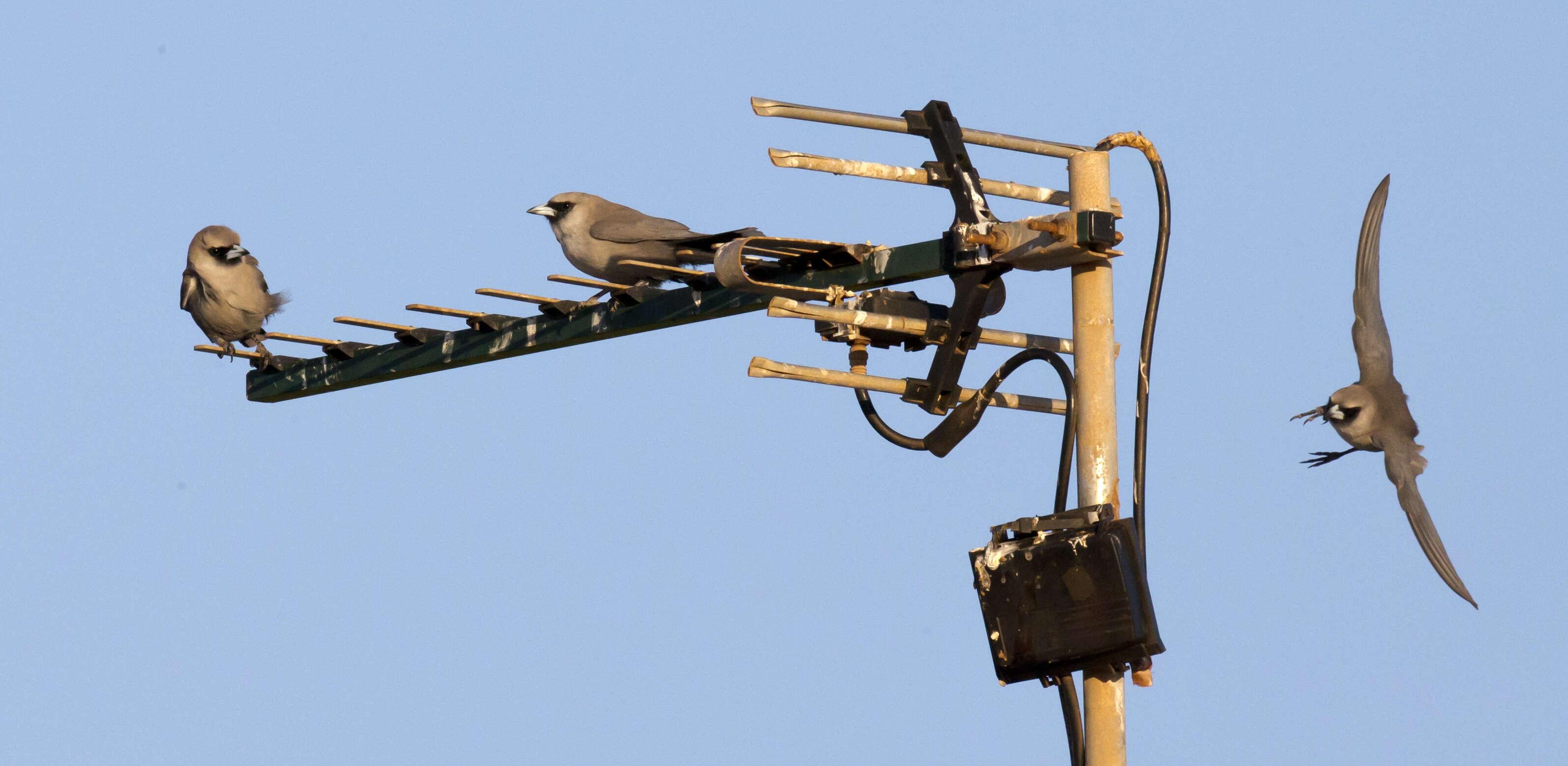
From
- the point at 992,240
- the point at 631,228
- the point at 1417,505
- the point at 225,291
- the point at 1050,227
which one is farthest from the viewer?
the point at 225,291

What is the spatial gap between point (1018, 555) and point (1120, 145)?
121cm

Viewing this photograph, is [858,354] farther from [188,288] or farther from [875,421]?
[188,288]

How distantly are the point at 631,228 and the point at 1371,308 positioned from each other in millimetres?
4625

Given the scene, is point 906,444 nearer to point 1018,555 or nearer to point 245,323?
point 1018,555

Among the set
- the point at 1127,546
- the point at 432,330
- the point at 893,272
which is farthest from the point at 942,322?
the point at 432,330

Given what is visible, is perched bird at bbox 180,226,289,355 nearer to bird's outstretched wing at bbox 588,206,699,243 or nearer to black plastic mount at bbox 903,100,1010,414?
bird's outstretched wing at bbox 588,206,699,243

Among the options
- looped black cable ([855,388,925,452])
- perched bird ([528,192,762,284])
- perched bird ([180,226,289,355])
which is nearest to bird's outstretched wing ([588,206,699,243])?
perched bird ([528,192,762,284])

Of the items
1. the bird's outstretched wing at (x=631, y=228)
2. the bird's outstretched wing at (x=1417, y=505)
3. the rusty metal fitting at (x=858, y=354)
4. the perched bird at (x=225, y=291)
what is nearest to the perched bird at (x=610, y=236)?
the bird's outstretched wing at (x=631, y=228)

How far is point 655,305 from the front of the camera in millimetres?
7480

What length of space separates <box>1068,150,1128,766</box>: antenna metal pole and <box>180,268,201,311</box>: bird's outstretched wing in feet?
24.3

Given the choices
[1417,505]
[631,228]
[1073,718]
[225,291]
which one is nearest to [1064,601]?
[1073,718]

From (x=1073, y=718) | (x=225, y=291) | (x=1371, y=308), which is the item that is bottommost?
(x=1073, y=718)

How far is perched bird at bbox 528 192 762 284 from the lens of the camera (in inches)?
395

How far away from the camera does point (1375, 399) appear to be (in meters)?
6.91
